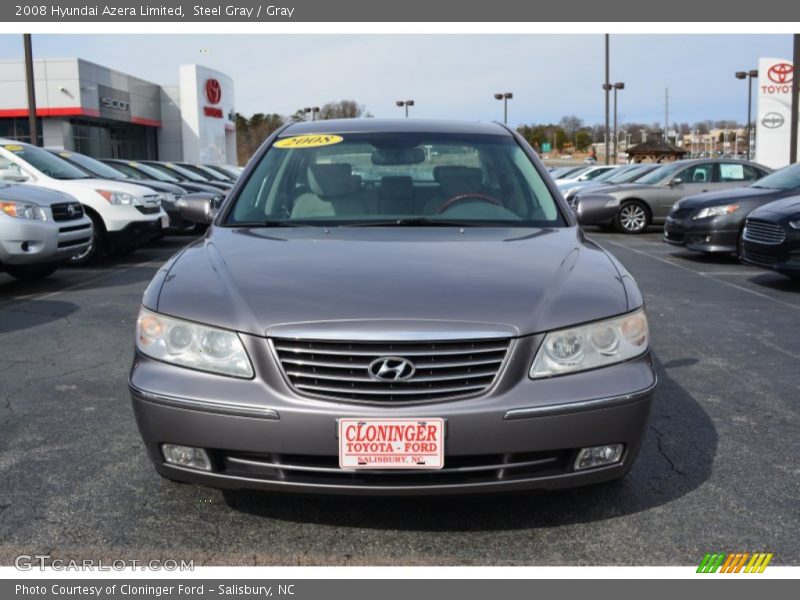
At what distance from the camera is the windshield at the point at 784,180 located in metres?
11.1

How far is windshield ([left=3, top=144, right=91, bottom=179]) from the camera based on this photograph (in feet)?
37.1

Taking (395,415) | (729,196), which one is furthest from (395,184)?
(729,196)

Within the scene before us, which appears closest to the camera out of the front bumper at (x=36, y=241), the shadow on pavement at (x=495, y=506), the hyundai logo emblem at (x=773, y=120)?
the shadow on pavement at (x=495, y=506)

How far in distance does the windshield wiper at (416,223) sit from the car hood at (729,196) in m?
8.49

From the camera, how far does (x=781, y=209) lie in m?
8.98

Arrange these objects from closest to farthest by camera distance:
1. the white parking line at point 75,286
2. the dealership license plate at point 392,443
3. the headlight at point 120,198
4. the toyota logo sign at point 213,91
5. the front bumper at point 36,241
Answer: the dealership license plate at point 392,443 < the white parking line at point 75,286 < the front bumper at point 36,241 < the headlight at point 120,198 < the toyota logo sign at point 213,91

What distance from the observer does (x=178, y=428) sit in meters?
2.73

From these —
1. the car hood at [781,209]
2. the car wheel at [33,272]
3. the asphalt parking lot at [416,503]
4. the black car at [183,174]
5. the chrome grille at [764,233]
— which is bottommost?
the asphalt parking lot at [416,503]

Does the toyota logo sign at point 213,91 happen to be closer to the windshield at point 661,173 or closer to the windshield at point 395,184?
the windshield at point 661,173

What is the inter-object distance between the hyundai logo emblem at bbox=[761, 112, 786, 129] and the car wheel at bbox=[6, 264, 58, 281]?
89.1 feet

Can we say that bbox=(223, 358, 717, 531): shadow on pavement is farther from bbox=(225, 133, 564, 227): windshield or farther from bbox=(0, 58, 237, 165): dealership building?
bbox=(0, 58, 237, 165): dealership building

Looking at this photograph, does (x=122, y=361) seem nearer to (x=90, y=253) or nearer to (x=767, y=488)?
(x=767, y=488)

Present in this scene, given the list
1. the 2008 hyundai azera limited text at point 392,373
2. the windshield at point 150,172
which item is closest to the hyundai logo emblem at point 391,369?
the 2008 hyundai azera limited text at point 392,373
